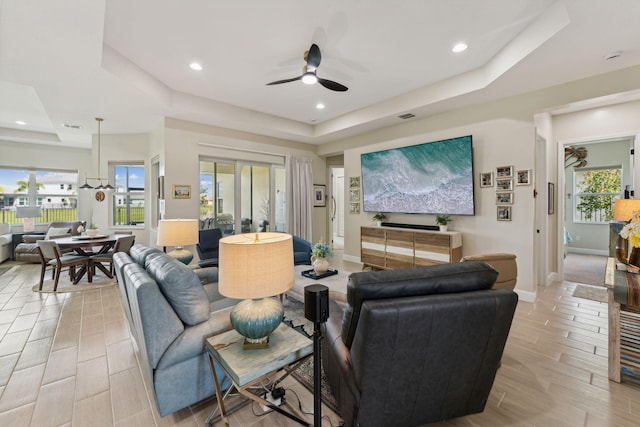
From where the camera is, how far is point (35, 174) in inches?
267

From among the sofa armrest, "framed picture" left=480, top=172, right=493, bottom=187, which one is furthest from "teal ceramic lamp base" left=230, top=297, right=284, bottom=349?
the sofa armrest

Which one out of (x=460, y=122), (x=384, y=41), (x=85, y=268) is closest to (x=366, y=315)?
(x=384, y=41)

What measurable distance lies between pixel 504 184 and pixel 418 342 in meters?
3.49

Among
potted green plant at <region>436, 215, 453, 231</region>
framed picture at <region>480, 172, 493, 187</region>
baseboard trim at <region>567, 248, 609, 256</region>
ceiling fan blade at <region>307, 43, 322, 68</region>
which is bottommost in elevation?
baseboard trim at <region>567, 248, 609, 256</region>

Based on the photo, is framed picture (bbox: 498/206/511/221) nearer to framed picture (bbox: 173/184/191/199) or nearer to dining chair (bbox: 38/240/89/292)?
framed picture (bbox: 173/184/191/199)

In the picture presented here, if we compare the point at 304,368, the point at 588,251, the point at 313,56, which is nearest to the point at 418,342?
the point at 304,368

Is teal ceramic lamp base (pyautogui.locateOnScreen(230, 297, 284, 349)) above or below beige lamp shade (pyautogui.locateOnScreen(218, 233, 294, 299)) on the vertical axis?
below

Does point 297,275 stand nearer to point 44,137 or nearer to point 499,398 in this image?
point 499,398

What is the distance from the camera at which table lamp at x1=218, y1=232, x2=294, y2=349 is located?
4.64 ft

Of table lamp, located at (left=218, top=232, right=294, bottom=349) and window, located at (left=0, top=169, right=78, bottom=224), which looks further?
window, located at (left=0, top=169, right=78, bottom=224)

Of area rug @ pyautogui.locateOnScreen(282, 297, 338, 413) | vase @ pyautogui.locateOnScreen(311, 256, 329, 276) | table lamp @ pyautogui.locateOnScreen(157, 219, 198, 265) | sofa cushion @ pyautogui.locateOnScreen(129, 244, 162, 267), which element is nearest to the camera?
area rug @ pyautogui.locateOnScreen(282, 297, 338, 413)

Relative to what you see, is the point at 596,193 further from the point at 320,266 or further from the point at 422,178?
the point at 320,266

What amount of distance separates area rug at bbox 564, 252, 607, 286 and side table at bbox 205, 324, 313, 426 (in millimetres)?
5212

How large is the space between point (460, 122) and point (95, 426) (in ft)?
17.2
